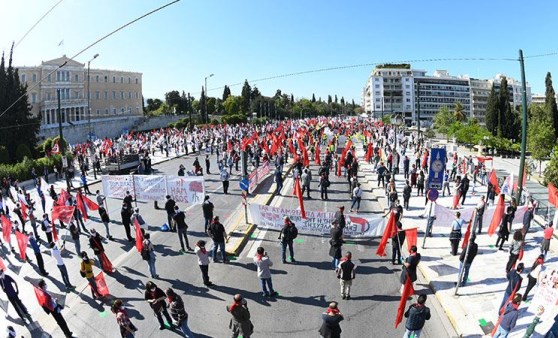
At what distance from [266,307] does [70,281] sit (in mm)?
5987

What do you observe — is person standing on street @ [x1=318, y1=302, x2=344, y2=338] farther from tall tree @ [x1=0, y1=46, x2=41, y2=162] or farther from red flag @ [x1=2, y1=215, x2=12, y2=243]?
tall tree @ [x1=0, y1=46, x2=41, y2=162]

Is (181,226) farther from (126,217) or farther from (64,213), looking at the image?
(64,213)

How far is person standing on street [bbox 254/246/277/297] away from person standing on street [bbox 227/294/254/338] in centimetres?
211

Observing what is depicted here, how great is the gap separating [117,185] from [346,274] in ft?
46.9

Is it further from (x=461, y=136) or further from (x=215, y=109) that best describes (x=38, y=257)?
(x=215, y=109)

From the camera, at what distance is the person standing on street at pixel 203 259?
11.1 m

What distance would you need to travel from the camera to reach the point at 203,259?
1123 cm

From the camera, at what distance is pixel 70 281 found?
40.6 feet

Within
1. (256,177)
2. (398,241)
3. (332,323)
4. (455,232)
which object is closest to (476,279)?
(455,232)

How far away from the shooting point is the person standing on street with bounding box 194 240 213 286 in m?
11.1

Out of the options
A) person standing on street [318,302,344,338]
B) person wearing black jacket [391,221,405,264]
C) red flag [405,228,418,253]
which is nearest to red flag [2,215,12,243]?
person standing on street [318,302,344,338]

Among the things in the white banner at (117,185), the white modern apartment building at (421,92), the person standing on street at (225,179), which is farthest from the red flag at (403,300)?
the white modern apartment building at (421,92)

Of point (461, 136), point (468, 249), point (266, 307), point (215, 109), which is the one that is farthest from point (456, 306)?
point (215, 109)

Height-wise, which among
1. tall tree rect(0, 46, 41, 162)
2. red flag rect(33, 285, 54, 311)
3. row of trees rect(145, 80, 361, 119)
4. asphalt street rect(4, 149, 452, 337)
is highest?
row of trees rect(145, 80, 361, 119)
